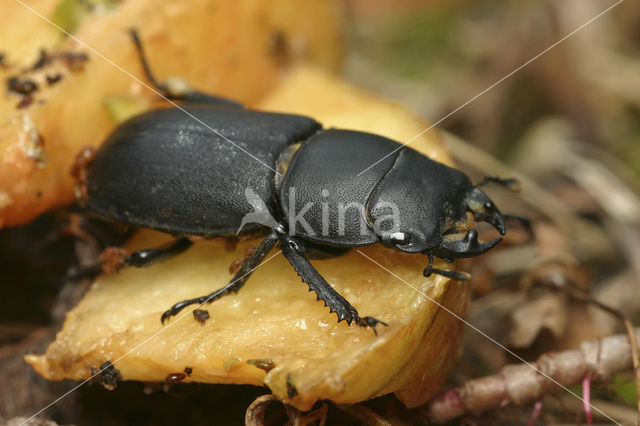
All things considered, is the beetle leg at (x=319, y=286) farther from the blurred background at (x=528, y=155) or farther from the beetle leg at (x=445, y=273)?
the blurred background at (x=528, y=155)

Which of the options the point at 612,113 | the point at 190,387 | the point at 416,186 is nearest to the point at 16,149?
the point at 190,387

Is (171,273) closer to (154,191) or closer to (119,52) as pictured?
(154,191)

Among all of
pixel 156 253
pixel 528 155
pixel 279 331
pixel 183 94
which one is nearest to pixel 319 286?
pixel 279 331

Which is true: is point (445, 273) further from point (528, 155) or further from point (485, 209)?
point (528, 155)

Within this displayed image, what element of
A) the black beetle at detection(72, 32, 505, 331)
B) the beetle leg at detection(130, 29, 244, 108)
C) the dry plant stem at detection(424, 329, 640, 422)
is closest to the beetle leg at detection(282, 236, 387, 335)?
the black beetle at detection(72, 32, 505, 331)

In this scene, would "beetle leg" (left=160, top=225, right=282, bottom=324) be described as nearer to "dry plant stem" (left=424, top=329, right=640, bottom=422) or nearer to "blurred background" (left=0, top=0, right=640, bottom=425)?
"blurred background" (left=0, top=0, right=640, bottom=425)

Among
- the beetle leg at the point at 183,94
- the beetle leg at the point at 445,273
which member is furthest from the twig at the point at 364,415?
the beetle leg at the point at 183,94
